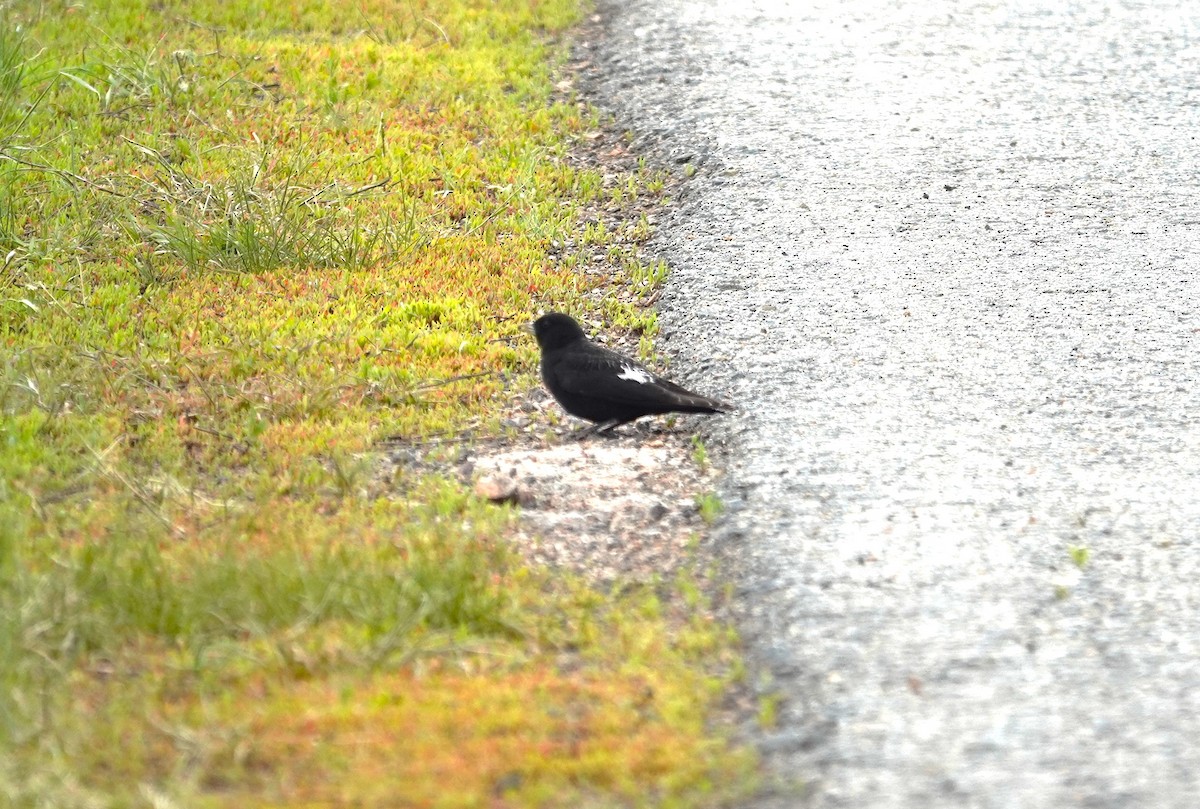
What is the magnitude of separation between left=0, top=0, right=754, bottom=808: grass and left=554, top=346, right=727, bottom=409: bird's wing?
0.45 meters

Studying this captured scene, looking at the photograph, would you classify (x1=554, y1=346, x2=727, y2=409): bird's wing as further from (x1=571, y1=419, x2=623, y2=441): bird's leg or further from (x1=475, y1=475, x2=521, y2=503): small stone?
(x1=475, y1=475, x2=521, y2=503): small stone

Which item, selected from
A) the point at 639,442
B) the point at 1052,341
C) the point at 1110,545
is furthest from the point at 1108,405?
the point at 639,442

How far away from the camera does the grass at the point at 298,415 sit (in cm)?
392

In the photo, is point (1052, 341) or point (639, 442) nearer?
point (639, 442)

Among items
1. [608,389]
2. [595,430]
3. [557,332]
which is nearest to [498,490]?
[608,389]

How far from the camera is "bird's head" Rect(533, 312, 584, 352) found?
6363 mm

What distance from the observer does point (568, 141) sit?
9.48 metres

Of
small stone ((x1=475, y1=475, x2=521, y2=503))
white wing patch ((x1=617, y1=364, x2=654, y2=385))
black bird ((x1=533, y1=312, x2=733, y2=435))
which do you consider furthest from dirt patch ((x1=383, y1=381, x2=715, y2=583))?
white wing patch ((x1=617, y1=364, x2=654, y2=385))

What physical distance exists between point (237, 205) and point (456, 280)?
1221 millimetres

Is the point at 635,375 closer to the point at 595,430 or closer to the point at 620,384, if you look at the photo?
the point at 620,384

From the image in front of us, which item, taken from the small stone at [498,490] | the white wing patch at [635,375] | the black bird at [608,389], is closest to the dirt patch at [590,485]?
the small stone at [498,490]

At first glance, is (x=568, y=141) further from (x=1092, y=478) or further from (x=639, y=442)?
(x=1092, y=478)

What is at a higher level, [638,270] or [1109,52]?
[1109,52]

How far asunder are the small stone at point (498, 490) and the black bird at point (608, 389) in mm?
599
